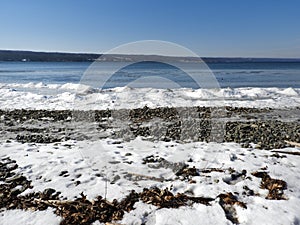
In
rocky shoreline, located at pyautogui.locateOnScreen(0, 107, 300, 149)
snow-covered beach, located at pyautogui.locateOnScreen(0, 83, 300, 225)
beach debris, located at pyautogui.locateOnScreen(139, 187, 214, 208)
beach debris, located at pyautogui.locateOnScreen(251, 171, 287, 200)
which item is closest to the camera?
snow-covered beach, located at pyautogui.locateOnScreen(0, 83, 300, 225)

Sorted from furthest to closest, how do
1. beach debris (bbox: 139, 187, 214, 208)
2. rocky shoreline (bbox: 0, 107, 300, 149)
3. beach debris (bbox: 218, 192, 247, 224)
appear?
rocky shoreline (bbox: 0, 107, 300, 149) < beach debris (bbox: 139, 187, 214, 208) < beach debris (bbox: 218, 192, 247, 224)

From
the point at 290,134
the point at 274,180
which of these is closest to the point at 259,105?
the point at 290,134

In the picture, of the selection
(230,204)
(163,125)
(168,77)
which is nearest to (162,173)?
(230,204)

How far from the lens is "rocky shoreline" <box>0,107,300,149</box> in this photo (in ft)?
31.9

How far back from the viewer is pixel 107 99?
19.8 meters

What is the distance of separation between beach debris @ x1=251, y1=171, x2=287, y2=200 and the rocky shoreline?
7.72 feet

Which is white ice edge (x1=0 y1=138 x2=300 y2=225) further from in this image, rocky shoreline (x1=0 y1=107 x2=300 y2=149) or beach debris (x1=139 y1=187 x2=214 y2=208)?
rocky shoreline (x1=0 y1=107 x2=300 y2=149)

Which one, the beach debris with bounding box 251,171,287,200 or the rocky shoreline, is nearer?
the beach debris with bounding box 251,171,287,200

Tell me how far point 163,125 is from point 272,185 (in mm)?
6548

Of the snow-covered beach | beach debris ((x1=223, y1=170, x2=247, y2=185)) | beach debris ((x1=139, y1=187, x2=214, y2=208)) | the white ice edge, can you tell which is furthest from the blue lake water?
beach debris ((x1=139, y1=187, x2=214, y2=208))

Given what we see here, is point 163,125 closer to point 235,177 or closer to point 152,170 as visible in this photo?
point 152,170

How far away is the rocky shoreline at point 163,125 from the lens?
31.9 feet

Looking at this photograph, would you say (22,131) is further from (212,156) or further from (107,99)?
(107,99)

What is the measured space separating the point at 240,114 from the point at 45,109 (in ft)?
33.9
